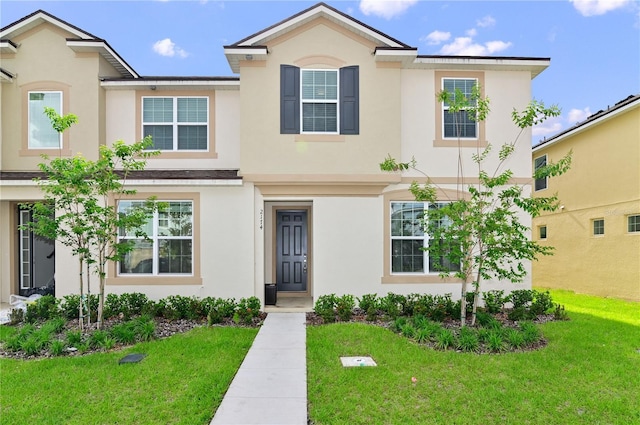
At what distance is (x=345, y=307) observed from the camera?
9398 millimetres

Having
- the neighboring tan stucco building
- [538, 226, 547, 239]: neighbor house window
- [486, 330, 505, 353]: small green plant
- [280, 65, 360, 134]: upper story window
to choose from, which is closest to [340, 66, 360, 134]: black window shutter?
[280, 65, 360, 134]: upper story window

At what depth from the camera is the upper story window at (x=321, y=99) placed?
33.8 feet

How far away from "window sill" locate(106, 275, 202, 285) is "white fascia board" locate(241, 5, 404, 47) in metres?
6.27

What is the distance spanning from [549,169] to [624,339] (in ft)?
12.3

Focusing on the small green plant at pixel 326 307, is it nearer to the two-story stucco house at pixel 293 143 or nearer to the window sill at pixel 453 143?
the two-story stucco house at pixel 293 143

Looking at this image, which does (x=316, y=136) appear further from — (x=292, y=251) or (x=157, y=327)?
(x=157, y=327)

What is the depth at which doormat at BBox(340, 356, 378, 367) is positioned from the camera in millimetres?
6418

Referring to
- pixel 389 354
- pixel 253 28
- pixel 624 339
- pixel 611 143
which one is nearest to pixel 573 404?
pixel 389 354

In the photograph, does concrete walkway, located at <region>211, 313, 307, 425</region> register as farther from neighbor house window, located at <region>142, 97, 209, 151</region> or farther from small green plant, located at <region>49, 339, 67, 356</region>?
neighbor house window, located at <region>142, 97, 209, 151</region>

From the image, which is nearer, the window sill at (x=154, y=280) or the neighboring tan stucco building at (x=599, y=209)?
the window sill at (x=154, y=280)

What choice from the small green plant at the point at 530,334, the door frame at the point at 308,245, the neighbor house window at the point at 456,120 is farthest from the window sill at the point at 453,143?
the small green plant at the point at 530,334

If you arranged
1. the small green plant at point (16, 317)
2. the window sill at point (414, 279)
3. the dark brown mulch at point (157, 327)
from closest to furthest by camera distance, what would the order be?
1. the dark brown mulch at point (157, 327)
2. the small green plant at point (16, 317)
3. the window sill at point (414, 279)

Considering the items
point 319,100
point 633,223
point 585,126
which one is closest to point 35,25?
point 319,100

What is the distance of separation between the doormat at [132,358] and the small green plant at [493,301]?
26.6 ft
